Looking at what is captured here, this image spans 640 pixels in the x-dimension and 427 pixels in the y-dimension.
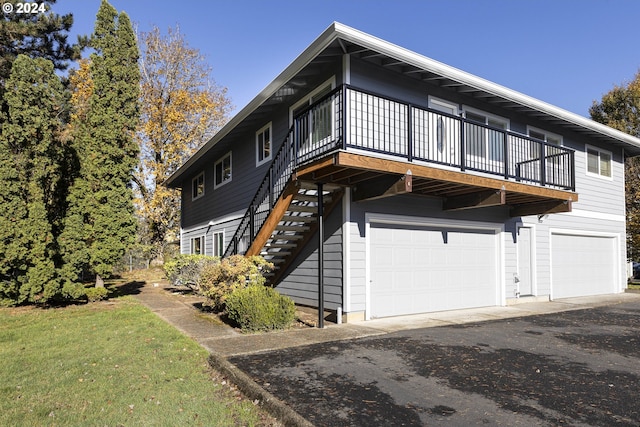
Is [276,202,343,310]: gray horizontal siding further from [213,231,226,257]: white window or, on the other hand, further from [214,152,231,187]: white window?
[214,152,231,187]: white window

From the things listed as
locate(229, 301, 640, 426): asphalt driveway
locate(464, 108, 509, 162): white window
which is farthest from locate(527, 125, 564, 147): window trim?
locate(229, 301, 640, 426): asphalt driveway

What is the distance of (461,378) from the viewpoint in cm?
478

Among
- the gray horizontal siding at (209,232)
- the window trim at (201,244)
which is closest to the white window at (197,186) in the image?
the gray horizontal siding at (209,232)

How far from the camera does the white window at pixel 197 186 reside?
18.7 metres

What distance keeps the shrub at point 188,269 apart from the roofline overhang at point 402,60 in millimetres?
3981

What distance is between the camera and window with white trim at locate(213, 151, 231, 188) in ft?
49.9

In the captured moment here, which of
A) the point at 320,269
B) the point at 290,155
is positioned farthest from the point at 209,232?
the point at 320,269

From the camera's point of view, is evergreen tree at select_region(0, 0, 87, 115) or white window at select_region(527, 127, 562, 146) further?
evergreen tree at select_region(0, 0, 87, 115)

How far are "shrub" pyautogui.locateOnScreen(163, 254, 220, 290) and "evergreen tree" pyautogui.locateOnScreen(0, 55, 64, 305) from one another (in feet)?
12.9

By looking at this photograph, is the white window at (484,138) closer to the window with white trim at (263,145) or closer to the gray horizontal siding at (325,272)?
the gray horizontal siding at (325,272)

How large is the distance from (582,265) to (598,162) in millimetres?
3814

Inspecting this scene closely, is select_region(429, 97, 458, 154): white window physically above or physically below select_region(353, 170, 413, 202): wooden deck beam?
above

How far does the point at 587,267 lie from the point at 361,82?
11.0m

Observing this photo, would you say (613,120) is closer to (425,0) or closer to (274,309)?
(425,0)
